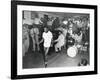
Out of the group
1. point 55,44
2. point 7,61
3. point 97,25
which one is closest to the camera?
point 7,61

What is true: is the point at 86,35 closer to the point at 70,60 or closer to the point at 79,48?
the point at 79,48

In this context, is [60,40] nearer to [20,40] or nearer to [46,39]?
[46,39]

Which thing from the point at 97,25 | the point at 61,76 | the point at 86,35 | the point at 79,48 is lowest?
the point at 61,76

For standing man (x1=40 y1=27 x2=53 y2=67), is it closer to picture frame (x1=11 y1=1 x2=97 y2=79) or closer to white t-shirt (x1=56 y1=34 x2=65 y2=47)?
white t-shirt (x1=56 y1=34 x2=65 y2=47)

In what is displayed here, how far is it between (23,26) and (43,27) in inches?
8.2

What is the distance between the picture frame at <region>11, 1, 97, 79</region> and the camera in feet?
5.29

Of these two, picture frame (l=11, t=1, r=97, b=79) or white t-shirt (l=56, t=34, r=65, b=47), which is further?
white t-shirt (l=56, t=34, r=65, b=47)

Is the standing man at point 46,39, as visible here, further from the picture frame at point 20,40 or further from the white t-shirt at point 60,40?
the picture frame at point 20,40

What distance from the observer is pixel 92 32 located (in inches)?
72.9

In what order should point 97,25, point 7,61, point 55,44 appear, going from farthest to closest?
1. point 97,25
2. point 55,44
3. point 7,61

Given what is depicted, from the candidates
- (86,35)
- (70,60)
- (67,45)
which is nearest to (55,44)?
(67,45)

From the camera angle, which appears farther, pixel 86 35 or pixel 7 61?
pixel 86 35

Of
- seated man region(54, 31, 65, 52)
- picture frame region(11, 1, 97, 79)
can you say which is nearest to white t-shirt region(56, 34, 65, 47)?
seated man region(54, 31, 65, 52)

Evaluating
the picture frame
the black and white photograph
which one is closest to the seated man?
the black and white photograph
